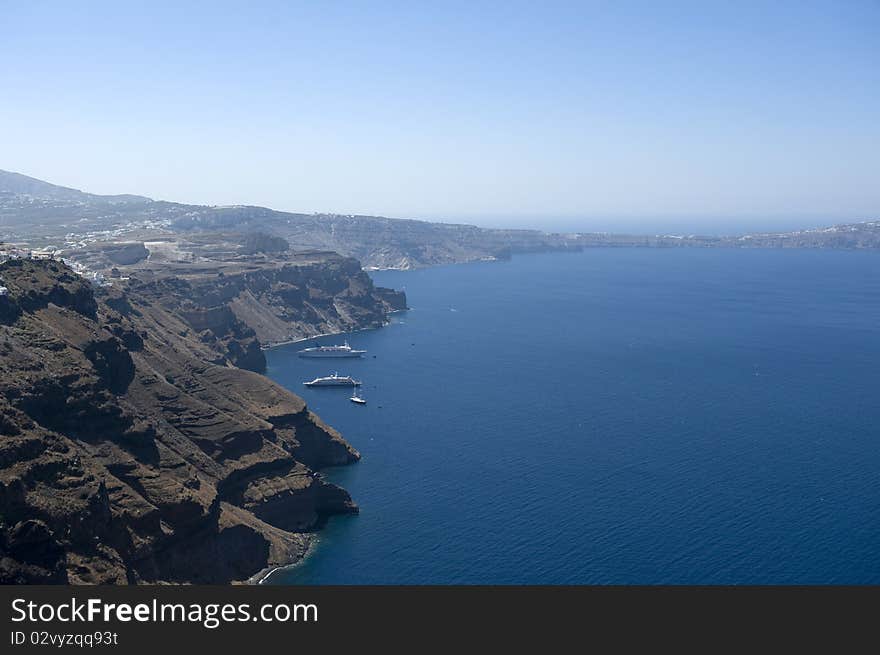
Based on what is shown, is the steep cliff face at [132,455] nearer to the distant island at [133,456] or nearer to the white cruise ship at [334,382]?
the distant island at [133,456]

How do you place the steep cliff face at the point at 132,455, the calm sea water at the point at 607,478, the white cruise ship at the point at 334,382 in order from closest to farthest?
1. the steep cliff face at the point at 132,455
2. the calm sea water at the point at 607,478
3. the white cruise ship at the point at 334,382

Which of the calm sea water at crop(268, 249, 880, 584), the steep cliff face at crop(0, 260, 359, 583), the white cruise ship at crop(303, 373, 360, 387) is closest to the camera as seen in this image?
the steep cliff face at crop(0, 260, 359, 583)

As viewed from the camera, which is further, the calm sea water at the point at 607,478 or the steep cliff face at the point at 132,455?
the calm sea water at the point at 607,478

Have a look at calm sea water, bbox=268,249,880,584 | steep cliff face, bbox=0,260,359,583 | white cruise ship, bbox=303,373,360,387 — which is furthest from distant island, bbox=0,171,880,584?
white cruise ship, bbox=303,373,360,387

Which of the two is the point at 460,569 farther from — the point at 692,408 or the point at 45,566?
the point at 692,408

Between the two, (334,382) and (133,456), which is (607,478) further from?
(334,382)

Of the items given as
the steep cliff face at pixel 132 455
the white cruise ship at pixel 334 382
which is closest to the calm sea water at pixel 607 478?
the white cruise ship at pixel 334 382

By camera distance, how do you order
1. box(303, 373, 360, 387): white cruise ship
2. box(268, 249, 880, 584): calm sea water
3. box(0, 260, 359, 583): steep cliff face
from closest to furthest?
box(0, 260, 359, 583): steep cliff face < box(268, 249, 880, 584): calm sea water < box(303, 373, 360, 387): white cruise ship

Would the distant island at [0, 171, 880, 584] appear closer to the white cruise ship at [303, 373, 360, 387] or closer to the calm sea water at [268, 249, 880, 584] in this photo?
the calm sea water at [268, 249, 880, 584]
